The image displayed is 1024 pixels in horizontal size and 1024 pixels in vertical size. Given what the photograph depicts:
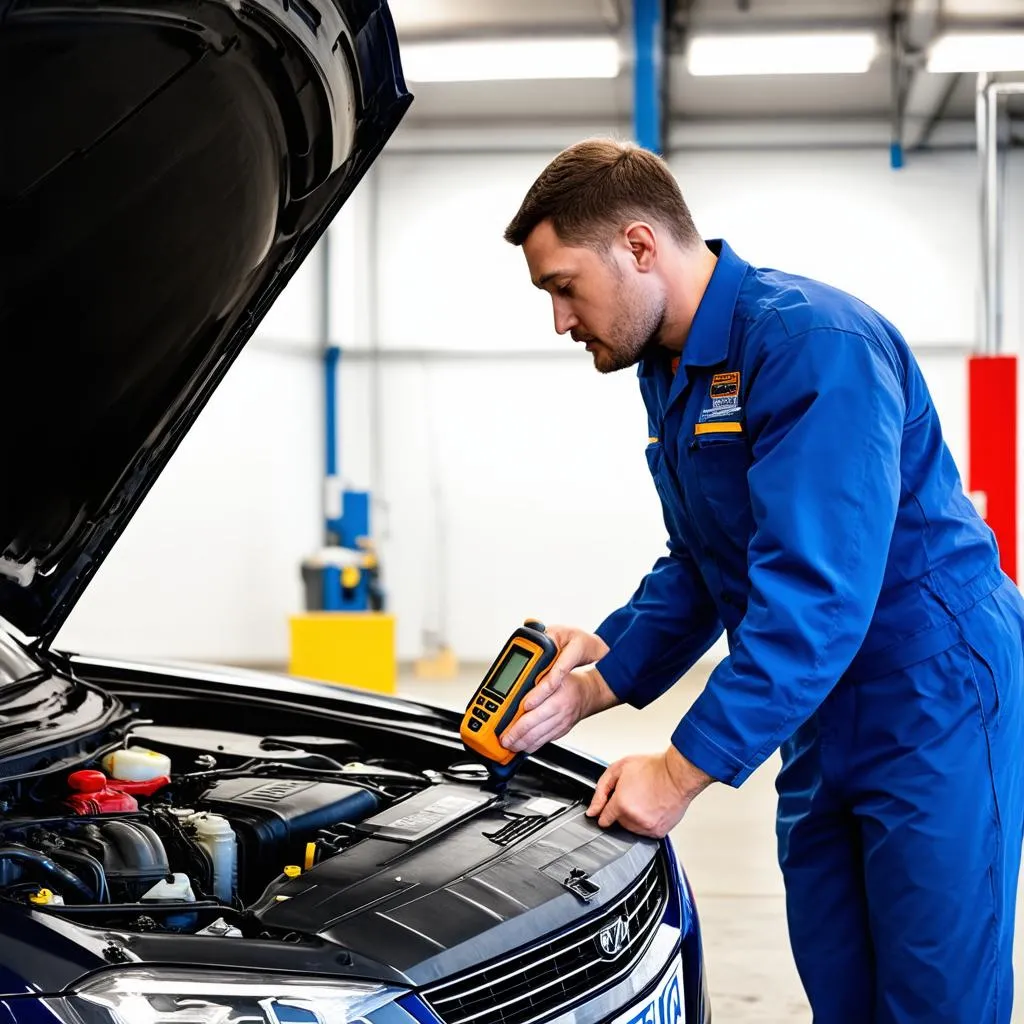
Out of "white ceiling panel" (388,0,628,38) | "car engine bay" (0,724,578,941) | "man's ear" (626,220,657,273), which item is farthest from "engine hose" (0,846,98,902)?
"white ceiling panel" (388,0,628,38)

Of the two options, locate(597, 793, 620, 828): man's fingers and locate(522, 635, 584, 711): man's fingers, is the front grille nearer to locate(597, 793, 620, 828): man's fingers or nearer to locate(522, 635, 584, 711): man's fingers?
locate(597, 793, 620, 828): man's fingers

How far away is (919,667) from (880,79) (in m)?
8.15

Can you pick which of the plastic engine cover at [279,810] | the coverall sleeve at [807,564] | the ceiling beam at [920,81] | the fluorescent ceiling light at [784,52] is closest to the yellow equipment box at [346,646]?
the fluorescent ceiling light at [784,52]

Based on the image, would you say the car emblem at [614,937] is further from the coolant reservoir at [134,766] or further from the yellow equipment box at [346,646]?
the yellow equipment box at [346,646]

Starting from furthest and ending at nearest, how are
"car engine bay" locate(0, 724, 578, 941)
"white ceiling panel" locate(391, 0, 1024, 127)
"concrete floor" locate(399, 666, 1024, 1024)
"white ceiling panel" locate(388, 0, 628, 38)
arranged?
"white ceiling panel" locate(391, 0, 1024, 127) → "white ceiling panel" locate(388, 0, 628, 38) → "concrete floor" locate(399, 666, 1024, 1024) → "car engine bay" locate(0, 724, 578, 941)

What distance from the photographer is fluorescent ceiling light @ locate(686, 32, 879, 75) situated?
23.2ft

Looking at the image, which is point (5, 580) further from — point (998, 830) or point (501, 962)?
point (998, 830)

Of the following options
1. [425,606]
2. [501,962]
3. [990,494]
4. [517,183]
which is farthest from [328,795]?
[517,183]

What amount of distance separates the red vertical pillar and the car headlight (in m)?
6.62

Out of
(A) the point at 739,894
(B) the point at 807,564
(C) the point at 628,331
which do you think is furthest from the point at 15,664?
(A) the point at 739,894

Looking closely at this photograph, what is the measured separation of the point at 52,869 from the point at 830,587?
0.92 m

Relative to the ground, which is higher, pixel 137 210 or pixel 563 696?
pixel 137 210

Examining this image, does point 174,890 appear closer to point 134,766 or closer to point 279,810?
point 279,810

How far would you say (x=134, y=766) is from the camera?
1.89 metres
